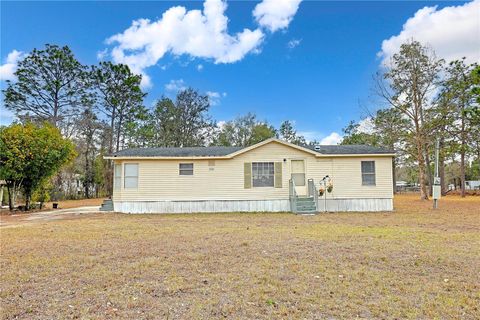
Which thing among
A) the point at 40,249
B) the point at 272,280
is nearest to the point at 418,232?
the point at 272,280

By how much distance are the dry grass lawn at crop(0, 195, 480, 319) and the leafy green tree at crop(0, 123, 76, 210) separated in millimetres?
8466

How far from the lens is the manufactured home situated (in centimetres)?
1482

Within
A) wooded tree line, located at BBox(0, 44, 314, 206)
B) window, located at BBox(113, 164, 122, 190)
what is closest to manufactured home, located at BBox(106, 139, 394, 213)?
window, located at BBox(113, 164, 122, 190)

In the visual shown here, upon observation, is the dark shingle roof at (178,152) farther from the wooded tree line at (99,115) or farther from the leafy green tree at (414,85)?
the leafy green tree at (414,85)

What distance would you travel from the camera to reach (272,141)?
14914 mm

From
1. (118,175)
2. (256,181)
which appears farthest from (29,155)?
(256,181)

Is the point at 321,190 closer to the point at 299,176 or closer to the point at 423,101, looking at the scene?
the point at 299,176

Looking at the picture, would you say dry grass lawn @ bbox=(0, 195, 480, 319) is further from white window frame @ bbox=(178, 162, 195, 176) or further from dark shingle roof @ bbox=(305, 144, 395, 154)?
dark shingle roof @ bbox=(305, 144, 395, 154)

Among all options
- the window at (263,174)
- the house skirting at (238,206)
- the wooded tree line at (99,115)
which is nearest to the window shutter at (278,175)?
the window at (263,174)

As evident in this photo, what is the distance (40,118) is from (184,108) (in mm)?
14055

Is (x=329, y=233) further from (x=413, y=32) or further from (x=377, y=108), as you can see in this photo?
(x=413, y=32)

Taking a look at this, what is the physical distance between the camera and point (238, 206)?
14953 mm

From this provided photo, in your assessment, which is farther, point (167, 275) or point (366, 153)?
point (366, 153)

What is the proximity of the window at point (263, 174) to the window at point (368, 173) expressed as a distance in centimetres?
434
